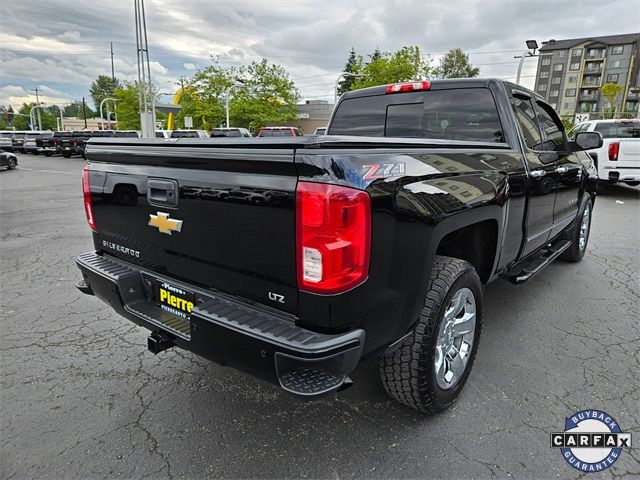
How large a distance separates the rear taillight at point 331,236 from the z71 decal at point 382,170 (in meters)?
0.10

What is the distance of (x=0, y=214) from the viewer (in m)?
8.55

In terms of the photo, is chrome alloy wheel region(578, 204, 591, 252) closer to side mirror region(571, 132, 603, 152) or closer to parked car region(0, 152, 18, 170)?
side mirror region(571, 132, 603, 152)

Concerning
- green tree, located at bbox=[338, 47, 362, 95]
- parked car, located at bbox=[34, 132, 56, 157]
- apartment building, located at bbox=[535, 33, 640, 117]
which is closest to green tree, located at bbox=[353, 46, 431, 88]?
green tree, located at bbox=[338, 47, 362, 95]

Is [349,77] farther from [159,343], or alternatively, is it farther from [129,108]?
[159,343]

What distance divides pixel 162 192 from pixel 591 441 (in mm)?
2696

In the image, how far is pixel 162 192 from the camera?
7.34 ft

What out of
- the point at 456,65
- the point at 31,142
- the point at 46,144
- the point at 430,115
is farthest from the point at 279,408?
the point at 456,65

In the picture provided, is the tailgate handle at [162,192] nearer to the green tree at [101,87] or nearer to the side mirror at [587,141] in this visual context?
the side mirror at [587,141]

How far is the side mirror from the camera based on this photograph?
441 cm

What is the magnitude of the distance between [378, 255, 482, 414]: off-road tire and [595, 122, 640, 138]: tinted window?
12353mm

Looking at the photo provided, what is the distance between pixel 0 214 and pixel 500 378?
9671 millimetres

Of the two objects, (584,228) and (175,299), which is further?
(584,228)

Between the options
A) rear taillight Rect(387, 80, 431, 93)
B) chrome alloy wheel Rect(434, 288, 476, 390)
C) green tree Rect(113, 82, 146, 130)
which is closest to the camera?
chrome alloy wheel Rect(434, 288, 476, 390)

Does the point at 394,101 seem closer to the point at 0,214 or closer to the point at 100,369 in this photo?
the point at 100,369
